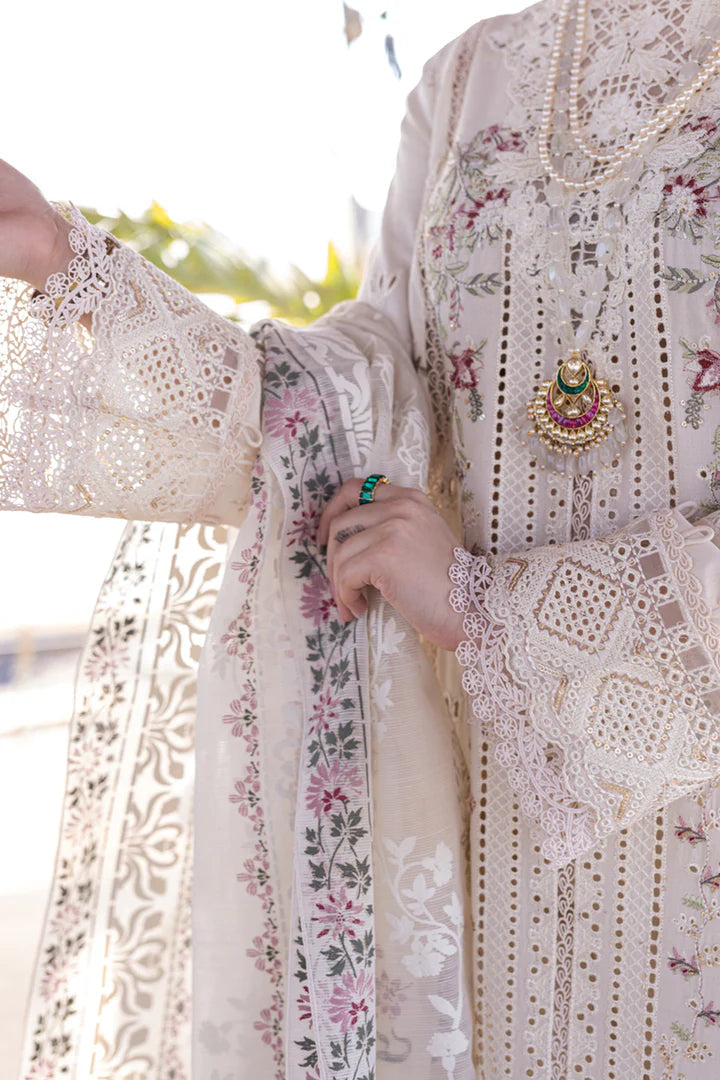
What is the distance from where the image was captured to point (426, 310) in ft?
2.79

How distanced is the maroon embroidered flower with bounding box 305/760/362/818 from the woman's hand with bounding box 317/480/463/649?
126mm

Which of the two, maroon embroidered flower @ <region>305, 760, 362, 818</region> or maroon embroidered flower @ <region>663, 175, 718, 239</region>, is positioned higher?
maroon embroidered flower @ <region>663, 175, 718, 239</region>

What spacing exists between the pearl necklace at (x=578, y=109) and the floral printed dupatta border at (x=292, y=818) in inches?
8.8

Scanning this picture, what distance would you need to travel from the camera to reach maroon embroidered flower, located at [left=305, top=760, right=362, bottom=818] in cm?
69

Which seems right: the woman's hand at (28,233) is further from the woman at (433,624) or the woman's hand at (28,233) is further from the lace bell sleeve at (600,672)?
the lace bell sleeve at (600,672)

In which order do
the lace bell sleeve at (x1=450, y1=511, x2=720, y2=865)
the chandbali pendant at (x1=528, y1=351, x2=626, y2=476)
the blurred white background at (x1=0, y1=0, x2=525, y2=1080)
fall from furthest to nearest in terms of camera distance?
the blurred white background at (x1=0, y1=0, x2=525, y2=1080) < the chandbali pendant at (x1=528, y1=351, x2=626, y2=476) < the lace bell sleeve at (x1=450, y1=511, x2=720, y2=865)

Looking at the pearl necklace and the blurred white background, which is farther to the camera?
the blurred white background

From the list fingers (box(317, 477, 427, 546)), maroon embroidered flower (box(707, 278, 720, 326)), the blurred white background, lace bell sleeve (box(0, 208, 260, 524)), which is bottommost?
fingers (box(317, 477, 427, 546))

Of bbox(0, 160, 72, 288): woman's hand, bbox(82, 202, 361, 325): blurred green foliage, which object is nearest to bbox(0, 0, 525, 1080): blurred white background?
bbox(82, 202, 361, 325): blurred green foliage

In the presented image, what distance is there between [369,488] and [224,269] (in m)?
1.30

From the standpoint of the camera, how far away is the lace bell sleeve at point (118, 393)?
66cm

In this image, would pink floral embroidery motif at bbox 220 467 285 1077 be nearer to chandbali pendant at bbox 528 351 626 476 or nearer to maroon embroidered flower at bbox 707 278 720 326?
chandbali pendant at bbox 528 351 626 476

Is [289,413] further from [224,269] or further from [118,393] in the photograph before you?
[224,269]

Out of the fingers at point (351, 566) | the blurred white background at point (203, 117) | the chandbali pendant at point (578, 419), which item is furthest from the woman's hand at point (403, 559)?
the blurred white background at point (203, 117)
